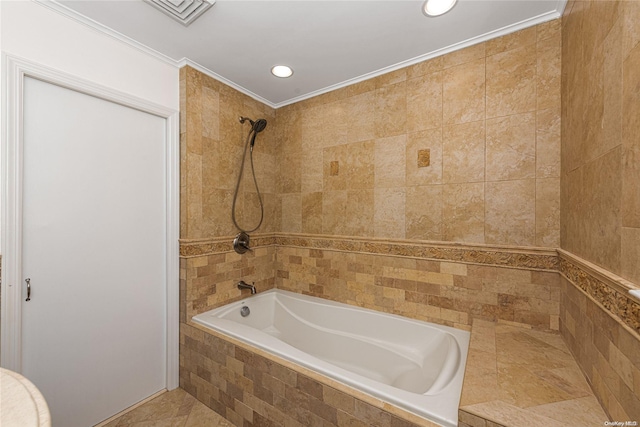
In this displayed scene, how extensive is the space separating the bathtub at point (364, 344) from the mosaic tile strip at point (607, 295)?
634 mm

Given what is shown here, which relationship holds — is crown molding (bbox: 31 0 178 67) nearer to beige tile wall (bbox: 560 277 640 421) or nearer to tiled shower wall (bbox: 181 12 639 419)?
tiled shower wall (bbox: 181 12 639 419)

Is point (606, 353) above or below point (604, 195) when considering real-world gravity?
below

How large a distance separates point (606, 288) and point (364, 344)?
1.39 meters

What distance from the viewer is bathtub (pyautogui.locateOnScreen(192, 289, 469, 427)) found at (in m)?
1.12

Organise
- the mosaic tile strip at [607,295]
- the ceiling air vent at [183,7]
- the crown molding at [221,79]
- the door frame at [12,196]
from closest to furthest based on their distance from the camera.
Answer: the mosaic tile strip at [607,295], the door frame at [12,196], the ceiling air vent at [183,7], the crown molding at [221,79]

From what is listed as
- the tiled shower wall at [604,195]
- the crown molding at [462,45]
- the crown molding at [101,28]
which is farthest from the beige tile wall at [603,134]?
the crown molding at [101,28]

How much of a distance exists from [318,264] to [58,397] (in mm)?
1790

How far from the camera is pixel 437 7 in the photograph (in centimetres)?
139

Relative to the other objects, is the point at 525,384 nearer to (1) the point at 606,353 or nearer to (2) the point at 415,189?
(1) the point at 606,353

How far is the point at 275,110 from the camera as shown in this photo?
2.63 m

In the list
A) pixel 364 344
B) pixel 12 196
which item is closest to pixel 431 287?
pixel 364 344

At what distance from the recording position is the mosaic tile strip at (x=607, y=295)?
29.4 inches

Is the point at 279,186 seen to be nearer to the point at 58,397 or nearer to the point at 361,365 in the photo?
the point at 361,365

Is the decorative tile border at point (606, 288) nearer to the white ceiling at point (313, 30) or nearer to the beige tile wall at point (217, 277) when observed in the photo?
the white ceiling at point (313, 30)
